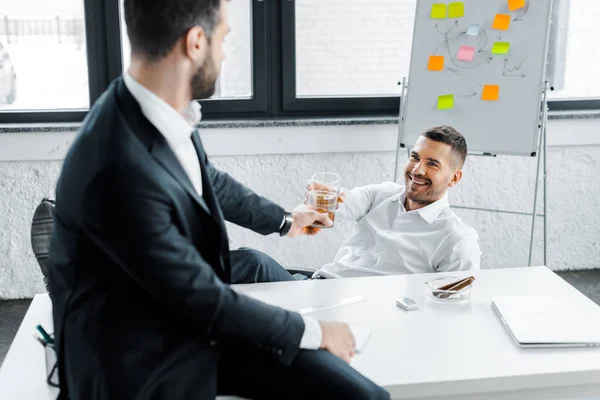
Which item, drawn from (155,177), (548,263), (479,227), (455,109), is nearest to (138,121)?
(155,177)

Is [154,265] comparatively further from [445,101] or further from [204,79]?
[445,101]

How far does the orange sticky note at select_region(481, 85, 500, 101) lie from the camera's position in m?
3.20

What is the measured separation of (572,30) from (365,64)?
1041 mm

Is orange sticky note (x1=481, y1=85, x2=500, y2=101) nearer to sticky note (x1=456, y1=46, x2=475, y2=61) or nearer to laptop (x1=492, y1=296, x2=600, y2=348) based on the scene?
sticky note (x1=456, y1=46, x2=475, y2=61)

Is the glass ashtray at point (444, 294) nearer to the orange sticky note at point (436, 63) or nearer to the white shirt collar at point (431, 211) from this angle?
the white shirt collar at point (431, 211)

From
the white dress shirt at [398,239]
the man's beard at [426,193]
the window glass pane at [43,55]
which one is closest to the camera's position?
the white dress shirt at [398,239]

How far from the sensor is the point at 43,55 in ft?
11.4

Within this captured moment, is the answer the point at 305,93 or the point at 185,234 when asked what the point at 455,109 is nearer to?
the point at 305,93

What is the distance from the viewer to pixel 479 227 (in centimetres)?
373

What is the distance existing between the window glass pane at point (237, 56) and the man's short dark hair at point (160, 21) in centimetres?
230

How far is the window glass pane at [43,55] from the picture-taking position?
3.42 metres

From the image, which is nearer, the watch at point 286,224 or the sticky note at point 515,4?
the watch at point 286,224

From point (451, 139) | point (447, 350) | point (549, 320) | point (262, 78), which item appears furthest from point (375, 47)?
point (447, 350)

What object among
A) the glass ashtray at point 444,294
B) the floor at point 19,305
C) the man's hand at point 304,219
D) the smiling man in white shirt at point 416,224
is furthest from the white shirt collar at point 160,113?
the floor at point 19,305
